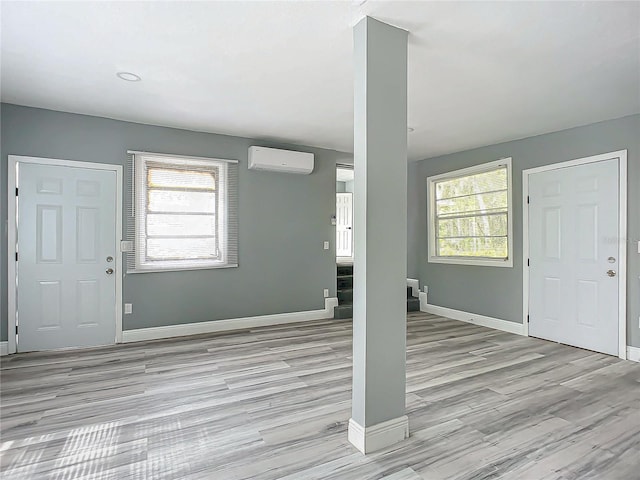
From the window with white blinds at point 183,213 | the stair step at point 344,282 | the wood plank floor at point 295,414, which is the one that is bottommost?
the wood plank floor at point 295,414

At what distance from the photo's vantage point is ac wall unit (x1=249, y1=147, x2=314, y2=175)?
4.77 m

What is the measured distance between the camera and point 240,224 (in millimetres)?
4879

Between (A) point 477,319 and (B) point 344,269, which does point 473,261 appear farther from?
(B) point 344,269

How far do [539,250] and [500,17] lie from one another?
10.8 ft

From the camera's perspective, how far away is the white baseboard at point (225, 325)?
426cm

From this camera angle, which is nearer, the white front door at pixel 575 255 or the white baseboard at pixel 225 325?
the white front door at pixel 575 255

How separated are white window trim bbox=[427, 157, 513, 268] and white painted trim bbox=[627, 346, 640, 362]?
1.54m

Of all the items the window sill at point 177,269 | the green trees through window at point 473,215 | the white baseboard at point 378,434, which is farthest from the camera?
the green trees through window at point 473,215

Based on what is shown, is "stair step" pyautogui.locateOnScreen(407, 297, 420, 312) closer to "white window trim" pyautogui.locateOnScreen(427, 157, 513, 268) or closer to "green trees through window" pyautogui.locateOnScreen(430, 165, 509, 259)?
"white window trim" pyautogui.locateOnScreen(427, 157, 513, 268)

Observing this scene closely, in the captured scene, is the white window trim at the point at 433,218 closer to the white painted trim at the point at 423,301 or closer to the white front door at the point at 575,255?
the white front door at the point at 575,255

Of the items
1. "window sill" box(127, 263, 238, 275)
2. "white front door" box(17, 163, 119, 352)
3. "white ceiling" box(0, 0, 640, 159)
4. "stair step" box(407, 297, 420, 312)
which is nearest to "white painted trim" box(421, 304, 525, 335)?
"stair step" box(407, 297, 420, 312)

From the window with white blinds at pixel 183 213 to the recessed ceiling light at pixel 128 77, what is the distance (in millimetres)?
1354

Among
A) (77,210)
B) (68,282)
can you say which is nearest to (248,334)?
(68,282)

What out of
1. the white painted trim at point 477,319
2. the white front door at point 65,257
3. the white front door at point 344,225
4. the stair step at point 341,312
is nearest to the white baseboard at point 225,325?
the stair step at point 341,312
